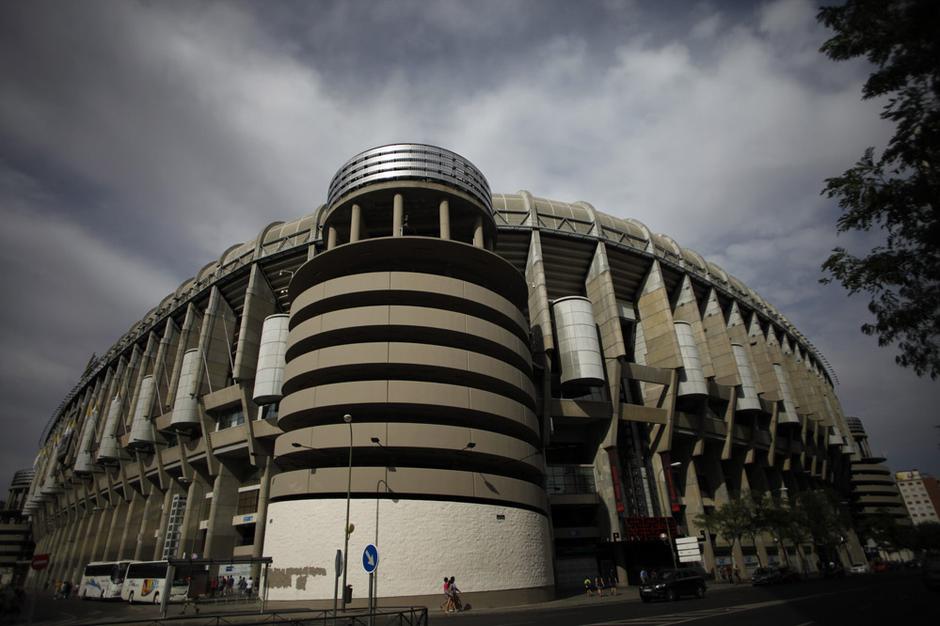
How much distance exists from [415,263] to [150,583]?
3020 centimetres

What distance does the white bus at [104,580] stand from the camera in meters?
38.7

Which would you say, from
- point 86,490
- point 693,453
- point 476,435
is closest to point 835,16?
point 476,435

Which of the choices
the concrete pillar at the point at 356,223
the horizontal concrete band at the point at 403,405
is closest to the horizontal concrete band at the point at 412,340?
the horizontal concrete band at the point at 403,405

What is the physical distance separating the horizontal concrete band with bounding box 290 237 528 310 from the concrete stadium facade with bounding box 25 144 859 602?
0.19 meters

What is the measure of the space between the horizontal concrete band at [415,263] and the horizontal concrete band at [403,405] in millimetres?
10369

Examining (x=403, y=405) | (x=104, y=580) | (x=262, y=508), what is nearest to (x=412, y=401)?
(x=403, y=405)

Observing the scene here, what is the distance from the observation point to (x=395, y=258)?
39.3 metres

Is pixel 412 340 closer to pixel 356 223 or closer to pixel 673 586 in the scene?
pixel 356 223

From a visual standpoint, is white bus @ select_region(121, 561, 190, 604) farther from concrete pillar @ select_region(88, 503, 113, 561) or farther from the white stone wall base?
concrete pillar @ select_region(88, 503, 113, 561)

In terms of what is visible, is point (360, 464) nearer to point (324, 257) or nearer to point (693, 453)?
point (324, 257)

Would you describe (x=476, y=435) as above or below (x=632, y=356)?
below

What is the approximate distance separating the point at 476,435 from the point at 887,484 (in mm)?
143761

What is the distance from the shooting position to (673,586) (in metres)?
26.9

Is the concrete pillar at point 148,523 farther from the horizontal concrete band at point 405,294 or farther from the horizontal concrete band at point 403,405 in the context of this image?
the horizontal concrete band at point 405,294
